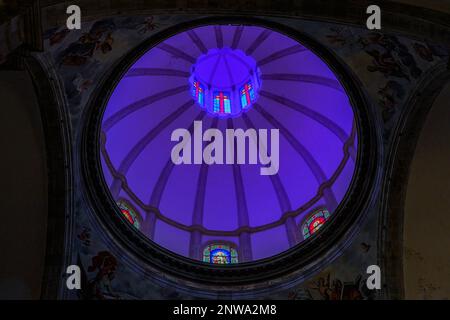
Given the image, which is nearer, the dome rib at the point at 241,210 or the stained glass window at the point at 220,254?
the stained glass window at the point at 220,254

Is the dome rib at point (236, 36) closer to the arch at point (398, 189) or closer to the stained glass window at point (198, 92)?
the stained glass window at point (198, 92)

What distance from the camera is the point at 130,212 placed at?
20.7 metres

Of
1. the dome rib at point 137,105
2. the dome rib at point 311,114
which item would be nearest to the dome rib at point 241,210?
the dome rib at point 311,114

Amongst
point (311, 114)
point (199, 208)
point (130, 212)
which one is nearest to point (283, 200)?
point (199, 208)

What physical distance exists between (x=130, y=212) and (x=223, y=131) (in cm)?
525

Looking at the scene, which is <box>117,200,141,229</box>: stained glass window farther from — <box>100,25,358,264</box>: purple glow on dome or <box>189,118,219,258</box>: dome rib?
<box>189,118,219,258</box>: dome rib

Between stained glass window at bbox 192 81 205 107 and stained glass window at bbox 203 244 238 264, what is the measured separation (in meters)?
5.63

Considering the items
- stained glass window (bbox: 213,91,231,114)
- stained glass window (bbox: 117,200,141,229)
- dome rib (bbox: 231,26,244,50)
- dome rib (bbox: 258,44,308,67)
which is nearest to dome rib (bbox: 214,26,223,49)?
dome rib (bbox: 231,26,244,50)

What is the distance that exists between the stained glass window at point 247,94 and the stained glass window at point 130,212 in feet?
20.1

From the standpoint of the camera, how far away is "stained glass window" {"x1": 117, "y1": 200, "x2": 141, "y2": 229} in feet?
66.9

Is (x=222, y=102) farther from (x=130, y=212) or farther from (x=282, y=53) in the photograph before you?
(x=130, y=212)

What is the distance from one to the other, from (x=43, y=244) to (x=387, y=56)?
9.43m

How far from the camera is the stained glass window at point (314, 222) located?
808 inches
